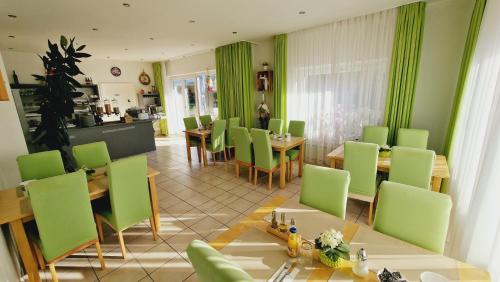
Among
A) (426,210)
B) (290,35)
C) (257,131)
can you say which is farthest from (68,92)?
(426,210)

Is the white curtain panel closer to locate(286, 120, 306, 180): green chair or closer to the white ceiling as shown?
the white ceiling

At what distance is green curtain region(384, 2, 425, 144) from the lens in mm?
3166

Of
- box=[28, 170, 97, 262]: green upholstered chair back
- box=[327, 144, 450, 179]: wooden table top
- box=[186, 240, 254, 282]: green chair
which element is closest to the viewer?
box=[186, 240, 254, 282]: green chair

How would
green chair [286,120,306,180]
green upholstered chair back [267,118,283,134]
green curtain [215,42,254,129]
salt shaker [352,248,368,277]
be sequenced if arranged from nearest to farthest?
salt shaker [352,248,368,277], green chair [286,120,306,180], green upholstered chair back [267,118,283,134], green curtain [215,42,254,129]

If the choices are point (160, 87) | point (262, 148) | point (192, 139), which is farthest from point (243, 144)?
point (160, 87)

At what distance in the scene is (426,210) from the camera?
52.4 inches

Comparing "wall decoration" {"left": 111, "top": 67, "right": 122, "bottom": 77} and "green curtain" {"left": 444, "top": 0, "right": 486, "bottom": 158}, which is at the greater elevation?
"wall decoration" {"left": 111, "top": 67, "right": 122, "bottom": 77}

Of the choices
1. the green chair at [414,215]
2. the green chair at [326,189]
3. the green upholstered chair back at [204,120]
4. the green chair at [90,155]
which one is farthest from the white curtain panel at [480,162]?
the green upholstered chair back at [204,120]

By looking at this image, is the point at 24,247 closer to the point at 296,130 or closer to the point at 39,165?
the point at 39,165

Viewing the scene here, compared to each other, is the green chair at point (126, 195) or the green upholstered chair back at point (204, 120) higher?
the green upholstered chair back at point (204, 120)

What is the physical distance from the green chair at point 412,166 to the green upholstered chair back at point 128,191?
8.58 ft

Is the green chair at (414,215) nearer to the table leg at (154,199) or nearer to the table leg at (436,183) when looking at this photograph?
the table leg at (436,183)

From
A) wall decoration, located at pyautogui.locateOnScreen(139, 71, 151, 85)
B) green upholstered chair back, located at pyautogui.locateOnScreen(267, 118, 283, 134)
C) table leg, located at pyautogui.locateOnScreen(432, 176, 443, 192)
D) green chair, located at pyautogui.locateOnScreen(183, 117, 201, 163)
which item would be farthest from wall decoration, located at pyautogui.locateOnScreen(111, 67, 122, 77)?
table leg, located at pyautogui.locateOnScreen(432, 176, 443, 192)

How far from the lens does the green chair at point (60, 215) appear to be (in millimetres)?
1579
